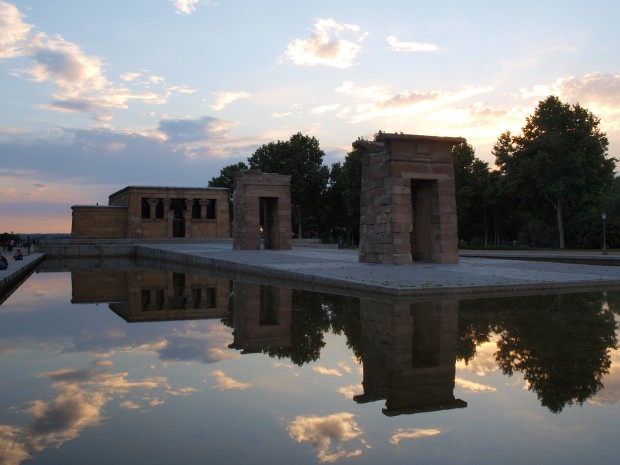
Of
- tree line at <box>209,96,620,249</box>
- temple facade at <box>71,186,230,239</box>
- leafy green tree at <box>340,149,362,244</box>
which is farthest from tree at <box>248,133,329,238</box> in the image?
temple facade at <box>71,186,230,239</box>

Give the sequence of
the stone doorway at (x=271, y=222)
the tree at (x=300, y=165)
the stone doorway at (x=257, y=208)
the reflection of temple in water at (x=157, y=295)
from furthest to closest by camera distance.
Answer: the tree at (x=300, y=165)
the stone doorway at (x=271, y=222)
the stone doorway at (x=257, y=208)
the reflection of temple in water at (x=157, y=295)

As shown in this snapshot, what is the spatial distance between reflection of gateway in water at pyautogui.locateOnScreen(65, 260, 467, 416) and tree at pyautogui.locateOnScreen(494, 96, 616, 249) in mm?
33069

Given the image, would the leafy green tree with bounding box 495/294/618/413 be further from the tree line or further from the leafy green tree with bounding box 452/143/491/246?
the leafy green tree with bounding box 452/143/491/246

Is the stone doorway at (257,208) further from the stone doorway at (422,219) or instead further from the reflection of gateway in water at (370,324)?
the reflection of gateway in water at (370,324)

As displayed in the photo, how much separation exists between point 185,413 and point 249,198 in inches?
1093

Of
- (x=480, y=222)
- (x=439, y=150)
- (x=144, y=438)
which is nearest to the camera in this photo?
(x=144, y=438)

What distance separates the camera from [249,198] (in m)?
31.9

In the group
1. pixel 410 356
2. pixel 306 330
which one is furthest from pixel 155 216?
pixel 410 356

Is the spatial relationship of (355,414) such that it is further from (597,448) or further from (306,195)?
(306,195)

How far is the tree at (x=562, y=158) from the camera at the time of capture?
41.4 meters

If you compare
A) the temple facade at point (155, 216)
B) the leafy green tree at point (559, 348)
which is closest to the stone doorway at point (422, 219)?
the leafy green tree at point (559, 348)

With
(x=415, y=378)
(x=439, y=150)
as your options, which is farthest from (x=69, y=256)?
(x=415, y=378)

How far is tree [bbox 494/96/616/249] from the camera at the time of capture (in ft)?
136

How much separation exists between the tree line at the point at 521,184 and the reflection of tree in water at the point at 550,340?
25.3m
